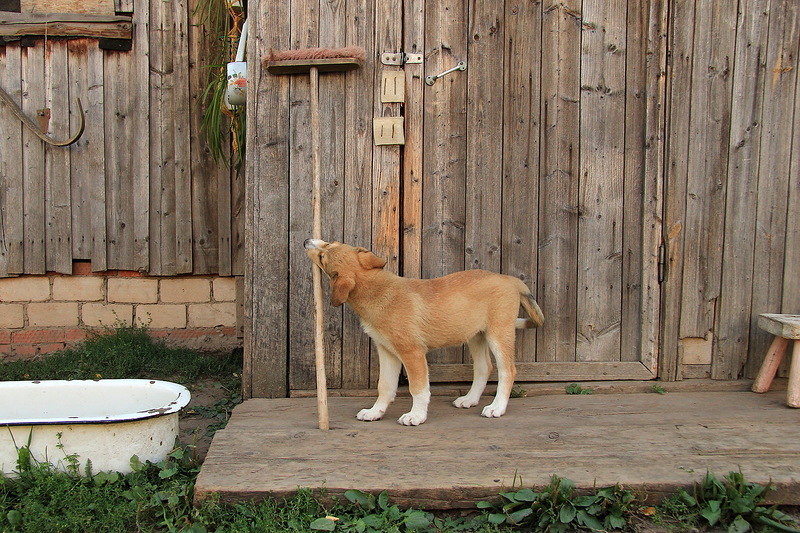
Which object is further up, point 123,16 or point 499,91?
point 123,16

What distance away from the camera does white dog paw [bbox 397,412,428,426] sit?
3332 mm

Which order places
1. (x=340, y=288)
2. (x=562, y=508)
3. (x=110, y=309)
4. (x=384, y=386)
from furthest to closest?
(x=110, y=309) → (x=384, y=386) → (x=340, y=288) → (x=562, y=508)

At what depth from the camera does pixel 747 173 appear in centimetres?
405

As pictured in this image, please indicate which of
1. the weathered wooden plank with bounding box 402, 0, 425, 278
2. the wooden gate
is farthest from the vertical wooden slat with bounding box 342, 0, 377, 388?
the weathered wooden plank with bounding box 402, 0, 425, 278

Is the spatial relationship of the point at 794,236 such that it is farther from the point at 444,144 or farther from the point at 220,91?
the point at 220,91

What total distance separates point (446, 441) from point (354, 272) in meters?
1.00

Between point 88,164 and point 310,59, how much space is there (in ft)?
9.05

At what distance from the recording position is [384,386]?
138 inches

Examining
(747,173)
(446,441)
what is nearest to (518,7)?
(747,173)

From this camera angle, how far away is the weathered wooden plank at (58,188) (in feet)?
17.5

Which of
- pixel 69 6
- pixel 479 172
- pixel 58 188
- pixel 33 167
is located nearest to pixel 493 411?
pixel 479 172

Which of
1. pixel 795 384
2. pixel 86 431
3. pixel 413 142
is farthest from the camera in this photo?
pixel 413 142

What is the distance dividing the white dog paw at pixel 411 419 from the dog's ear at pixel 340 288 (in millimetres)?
714

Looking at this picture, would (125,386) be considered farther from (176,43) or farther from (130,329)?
(176,43)
